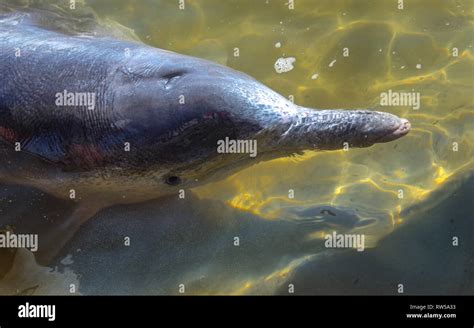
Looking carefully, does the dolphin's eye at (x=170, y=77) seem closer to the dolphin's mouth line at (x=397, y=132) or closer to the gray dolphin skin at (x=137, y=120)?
the gray dolphin skin at (x=137, y=120)

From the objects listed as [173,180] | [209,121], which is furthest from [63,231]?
[209,121]

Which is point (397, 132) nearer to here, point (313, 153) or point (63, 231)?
point (313, 153)

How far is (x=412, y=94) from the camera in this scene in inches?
260

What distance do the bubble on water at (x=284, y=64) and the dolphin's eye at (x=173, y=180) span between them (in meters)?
2.18

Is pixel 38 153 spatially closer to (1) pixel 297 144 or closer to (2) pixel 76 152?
(2) pixel 76 152

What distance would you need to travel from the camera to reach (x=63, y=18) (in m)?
6.93

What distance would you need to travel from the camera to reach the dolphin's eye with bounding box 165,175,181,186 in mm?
5409

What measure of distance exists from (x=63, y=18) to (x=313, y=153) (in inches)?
140

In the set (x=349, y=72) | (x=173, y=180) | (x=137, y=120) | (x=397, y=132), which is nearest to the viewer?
(x=137, y=120)

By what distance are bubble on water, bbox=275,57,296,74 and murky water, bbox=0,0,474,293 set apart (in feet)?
0.18

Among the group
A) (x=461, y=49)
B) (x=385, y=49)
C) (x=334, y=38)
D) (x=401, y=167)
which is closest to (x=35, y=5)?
(x=334, y=38)

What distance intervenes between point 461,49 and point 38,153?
5177mm
